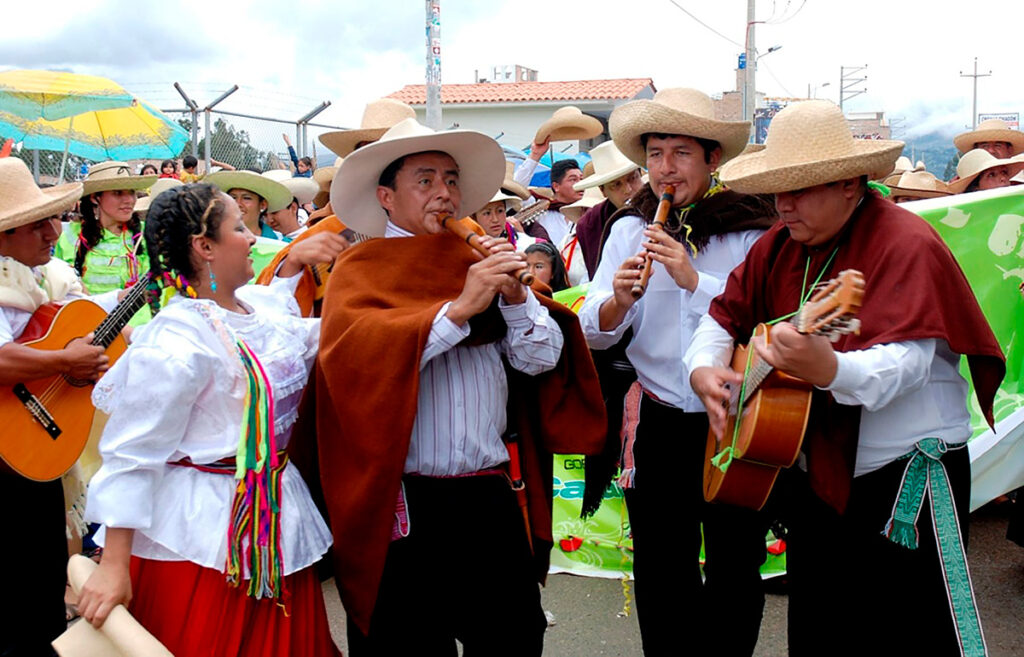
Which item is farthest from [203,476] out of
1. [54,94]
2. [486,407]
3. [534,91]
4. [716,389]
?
[534,91]

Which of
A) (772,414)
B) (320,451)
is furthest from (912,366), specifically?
(320,451)

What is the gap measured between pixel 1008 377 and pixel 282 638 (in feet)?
Answer: 13.8

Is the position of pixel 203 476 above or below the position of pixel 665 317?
below

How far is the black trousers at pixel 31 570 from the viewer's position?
130 inches

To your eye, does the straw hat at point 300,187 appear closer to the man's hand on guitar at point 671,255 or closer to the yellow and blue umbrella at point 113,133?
the yellow and blue umbrella at point 113,133

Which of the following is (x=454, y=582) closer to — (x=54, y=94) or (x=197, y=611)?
(x=197, y=611)

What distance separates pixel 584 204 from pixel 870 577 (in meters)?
4.75

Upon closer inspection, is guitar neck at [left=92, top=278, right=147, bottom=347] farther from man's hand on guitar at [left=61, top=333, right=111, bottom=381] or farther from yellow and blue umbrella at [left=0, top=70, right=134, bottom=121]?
yellow and blue umbrella at [left=0, top=70, right=134, bottom=121]

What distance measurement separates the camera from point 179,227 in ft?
8.37

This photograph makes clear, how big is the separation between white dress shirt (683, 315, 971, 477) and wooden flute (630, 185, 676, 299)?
771 millimetres

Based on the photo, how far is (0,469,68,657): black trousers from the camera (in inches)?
130

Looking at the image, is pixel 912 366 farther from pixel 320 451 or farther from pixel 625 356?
pixel 320 451

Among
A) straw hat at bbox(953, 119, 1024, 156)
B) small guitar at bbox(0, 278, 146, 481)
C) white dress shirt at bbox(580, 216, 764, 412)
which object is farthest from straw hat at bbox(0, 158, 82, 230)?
straw hat at bbox(953, 119, 1024, 156)

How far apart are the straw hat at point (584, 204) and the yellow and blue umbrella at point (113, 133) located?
3.58 meters
